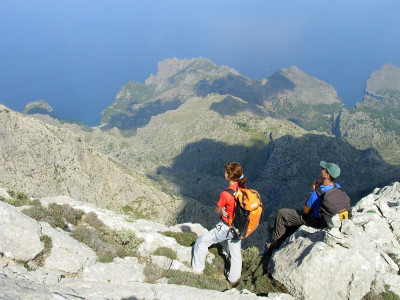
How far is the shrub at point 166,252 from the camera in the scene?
48.6 ft

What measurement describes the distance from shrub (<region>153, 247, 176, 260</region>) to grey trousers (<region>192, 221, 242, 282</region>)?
153 cm

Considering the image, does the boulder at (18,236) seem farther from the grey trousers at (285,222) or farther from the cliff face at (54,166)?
the cliff face at (54,166)

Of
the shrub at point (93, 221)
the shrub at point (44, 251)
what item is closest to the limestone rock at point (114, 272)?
the shrub at point (44, 251)

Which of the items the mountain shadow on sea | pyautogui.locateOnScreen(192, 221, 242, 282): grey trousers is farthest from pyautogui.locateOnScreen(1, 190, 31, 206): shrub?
the mountain shadow on sea

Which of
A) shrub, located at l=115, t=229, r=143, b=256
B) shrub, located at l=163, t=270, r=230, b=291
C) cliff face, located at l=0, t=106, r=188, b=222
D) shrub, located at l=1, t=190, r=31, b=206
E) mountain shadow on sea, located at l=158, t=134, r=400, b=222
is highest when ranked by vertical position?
mountain shadow on sea, located at l=158, t=134, r=400, b=222

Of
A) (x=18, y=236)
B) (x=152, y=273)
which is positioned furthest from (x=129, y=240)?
(x=18, y=236)

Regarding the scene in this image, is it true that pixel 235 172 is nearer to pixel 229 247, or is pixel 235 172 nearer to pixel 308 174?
pixel 229 247

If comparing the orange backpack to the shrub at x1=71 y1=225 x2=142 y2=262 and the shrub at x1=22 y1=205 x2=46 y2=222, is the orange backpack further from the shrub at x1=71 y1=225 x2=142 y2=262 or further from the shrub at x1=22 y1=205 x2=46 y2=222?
the shrub at x1=22 y1=205 x2=46 y2=222

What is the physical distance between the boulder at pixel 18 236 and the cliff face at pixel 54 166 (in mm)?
58547

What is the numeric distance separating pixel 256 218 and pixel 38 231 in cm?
855

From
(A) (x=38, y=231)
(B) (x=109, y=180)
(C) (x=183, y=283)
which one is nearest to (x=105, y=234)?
(A) (x=38, y=231)

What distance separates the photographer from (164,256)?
47.2 ft

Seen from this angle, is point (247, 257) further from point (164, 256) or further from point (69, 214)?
point (69, 214)

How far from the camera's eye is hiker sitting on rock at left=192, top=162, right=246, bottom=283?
38.4ft
